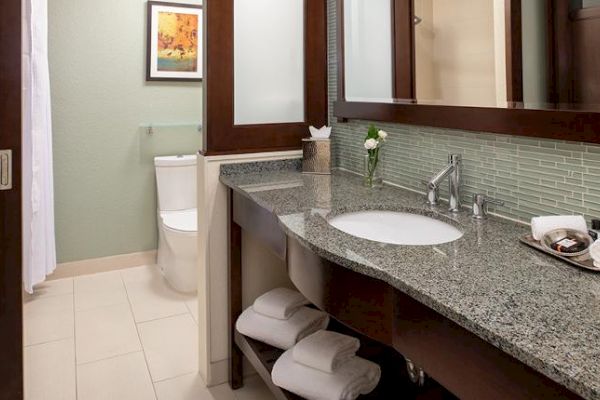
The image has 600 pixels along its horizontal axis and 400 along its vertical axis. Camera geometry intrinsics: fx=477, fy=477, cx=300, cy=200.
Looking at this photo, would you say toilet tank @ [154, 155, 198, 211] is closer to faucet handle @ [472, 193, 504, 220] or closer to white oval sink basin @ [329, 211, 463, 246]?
white oval sink basin @ [329, 211, 463, 246]

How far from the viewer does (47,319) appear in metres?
2.61

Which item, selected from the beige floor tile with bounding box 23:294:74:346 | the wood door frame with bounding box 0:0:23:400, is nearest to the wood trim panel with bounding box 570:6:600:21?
the wood door frame with bounding box 0:0:23:400

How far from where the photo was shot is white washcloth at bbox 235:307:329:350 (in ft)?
5.69

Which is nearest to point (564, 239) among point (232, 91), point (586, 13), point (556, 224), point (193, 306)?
point (556, 224)

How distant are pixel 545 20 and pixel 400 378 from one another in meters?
1.13

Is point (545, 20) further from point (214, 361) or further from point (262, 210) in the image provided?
point (214, 361)

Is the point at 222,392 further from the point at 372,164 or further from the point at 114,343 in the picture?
the point at 372,164

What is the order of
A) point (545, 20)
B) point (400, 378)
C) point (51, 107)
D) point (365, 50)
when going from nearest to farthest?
point (545, 20) → point (400, 378) → point (365, 50) → point (51, 107)

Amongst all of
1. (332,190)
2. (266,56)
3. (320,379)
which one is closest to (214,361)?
(320,379)

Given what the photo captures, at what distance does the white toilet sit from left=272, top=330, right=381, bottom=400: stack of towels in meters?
1.40

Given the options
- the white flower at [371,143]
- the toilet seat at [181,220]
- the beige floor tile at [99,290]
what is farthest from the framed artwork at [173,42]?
the white flower at [371,143]

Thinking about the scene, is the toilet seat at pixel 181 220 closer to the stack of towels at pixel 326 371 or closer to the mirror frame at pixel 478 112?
the mirror frame at pixel 478 112

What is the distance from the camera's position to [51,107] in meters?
3.03

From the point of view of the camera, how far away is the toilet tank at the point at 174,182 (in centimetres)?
322
